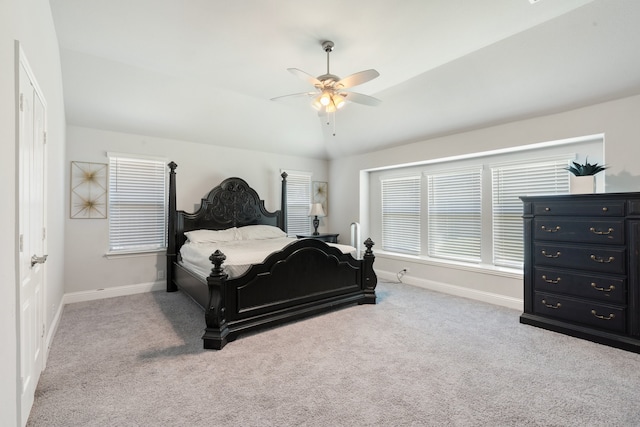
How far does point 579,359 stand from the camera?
256 centimetres

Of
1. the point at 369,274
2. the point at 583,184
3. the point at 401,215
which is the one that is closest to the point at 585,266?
the point at 583,184

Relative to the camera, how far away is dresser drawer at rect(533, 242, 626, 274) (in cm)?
281

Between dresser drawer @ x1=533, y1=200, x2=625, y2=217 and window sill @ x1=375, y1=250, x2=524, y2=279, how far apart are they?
1054 mm

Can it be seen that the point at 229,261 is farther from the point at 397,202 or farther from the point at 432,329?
the point at 397,202

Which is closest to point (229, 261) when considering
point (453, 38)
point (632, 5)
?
point (453, 38)

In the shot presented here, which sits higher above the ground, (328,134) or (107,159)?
(328,134)

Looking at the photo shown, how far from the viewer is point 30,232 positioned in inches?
73.4

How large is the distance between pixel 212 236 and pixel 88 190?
1795 mm

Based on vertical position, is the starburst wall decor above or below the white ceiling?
below

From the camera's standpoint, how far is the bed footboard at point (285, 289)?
2.87 metres

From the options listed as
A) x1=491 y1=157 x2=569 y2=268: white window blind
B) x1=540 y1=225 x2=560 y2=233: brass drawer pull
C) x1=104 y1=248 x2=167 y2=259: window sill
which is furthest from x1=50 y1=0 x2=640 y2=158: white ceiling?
x1=104 y1=248 x2=167 y2=259: window sill

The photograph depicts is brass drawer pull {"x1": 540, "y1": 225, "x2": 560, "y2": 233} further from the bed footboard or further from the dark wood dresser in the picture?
the bed footboard

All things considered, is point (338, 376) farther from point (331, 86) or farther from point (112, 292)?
point (112, 292)

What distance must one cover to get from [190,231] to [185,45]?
8.92ft
